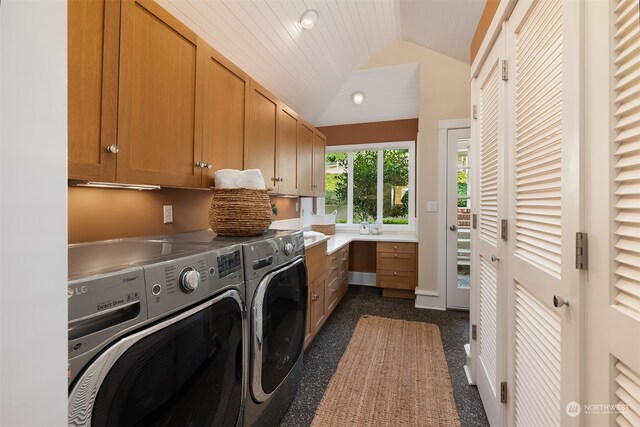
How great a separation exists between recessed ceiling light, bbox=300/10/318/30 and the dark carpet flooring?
269 centimetres

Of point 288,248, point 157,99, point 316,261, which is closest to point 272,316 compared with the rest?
point 288,248

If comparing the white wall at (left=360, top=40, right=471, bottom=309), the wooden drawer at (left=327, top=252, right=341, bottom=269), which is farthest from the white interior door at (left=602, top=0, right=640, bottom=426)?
the white wall at (left=360, top=40, right=471, bottom=309)

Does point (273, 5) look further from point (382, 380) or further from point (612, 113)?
point (382, 380)

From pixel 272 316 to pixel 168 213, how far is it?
3.00 feet

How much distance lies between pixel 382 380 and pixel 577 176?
175 centimetres

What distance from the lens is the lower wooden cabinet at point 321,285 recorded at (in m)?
2.23

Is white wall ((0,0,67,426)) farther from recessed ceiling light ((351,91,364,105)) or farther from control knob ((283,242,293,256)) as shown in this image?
recessed ceiling light ((351,91,364,105))

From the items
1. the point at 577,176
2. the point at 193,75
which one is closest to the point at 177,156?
the point at 193,75

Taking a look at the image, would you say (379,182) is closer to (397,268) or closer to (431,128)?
(431,128)

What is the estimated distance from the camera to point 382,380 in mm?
1912

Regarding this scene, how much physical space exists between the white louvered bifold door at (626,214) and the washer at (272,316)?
110 centimetres

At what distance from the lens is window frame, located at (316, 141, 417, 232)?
4.02m

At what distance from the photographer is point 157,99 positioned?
4.00 ft

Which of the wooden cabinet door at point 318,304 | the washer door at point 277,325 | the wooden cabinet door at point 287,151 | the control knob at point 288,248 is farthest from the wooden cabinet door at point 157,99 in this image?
the wooden cabinet door at point 318,304
